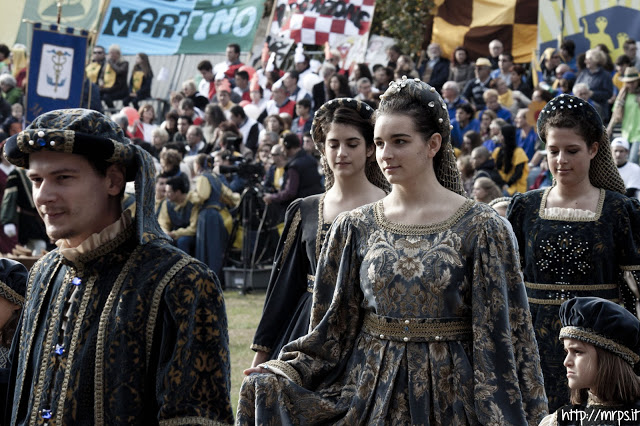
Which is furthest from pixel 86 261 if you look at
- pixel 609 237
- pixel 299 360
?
pixel 609 237

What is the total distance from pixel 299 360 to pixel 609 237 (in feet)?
7.18

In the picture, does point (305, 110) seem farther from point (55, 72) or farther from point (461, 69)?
point (55, 72)

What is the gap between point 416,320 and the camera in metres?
3.78

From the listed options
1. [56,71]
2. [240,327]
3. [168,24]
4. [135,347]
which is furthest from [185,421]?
[168,24]

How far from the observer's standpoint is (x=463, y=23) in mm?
18328

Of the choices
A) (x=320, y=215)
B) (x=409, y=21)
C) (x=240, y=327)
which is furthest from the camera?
(x=409, y=21)

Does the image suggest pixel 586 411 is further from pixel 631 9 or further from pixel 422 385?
pixel 631 9

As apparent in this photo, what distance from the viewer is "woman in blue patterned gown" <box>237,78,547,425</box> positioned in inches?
145

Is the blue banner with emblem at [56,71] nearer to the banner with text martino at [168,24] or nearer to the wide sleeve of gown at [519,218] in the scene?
the banner with text martino at [168,24]

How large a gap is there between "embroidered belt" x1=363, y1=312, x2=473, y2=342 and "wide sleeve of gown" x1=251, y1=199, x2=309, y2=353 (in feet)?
5.32

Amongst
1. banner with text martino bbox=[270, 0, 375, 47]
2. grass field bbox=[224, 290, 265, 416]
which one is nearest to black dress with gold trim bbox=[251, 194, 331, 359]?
grass field bbox=[224, 290, 265, 416]

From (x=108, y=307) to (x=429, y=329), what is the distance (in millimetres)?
1357

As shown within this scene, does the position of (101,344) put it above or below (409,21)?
below

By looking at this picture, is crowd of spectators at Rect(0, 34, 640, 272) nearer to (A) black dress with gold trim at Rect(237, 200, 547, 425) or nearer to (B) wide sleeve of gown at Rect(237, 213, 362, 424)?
(B) wide sleeve of gown at Rect(237, 213, 362, 424)
